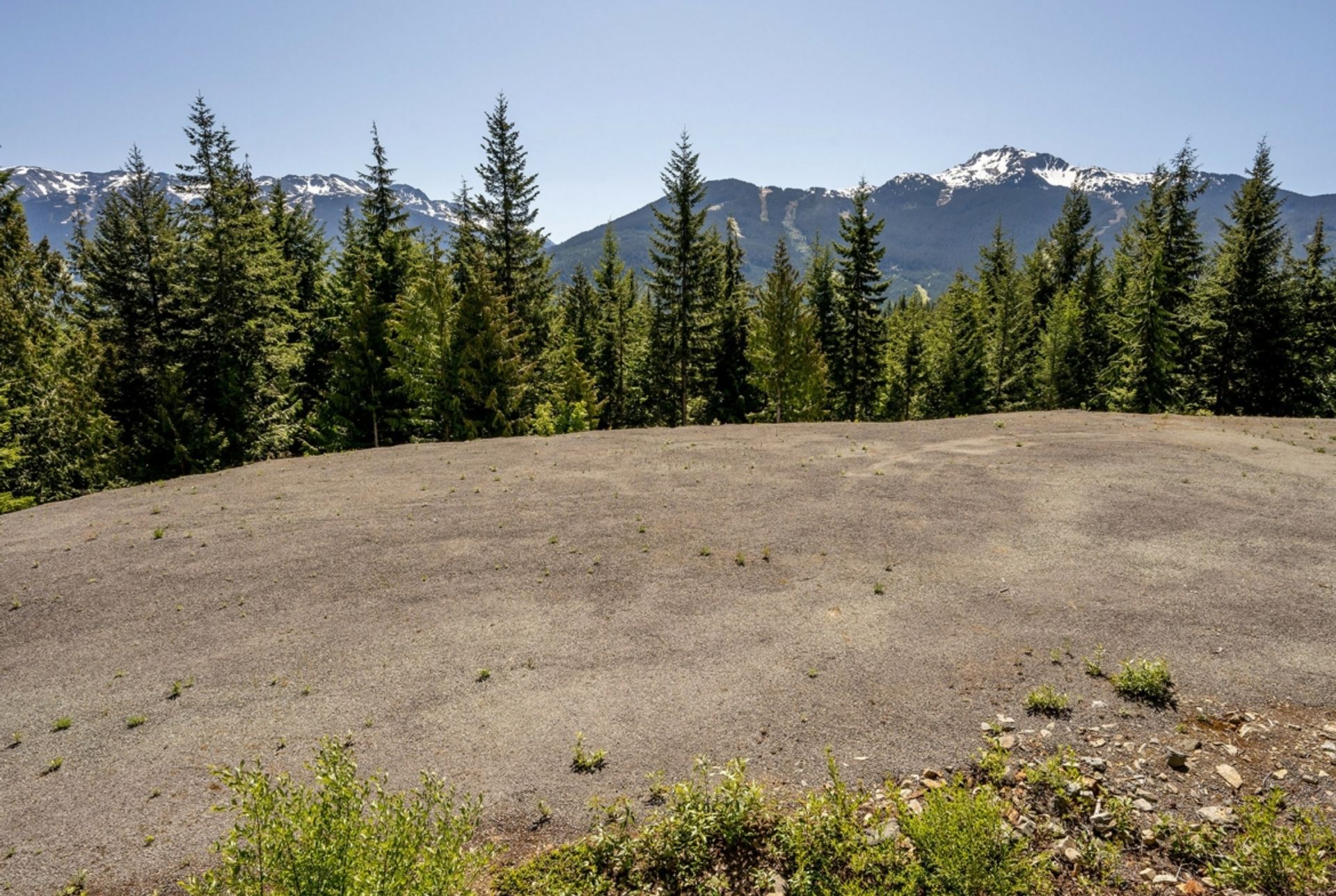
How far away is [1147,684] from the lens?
→ 319 inches

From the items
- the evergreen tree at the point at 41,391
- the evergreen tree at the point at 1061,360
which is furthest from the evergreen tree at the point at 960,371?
the evergreen tree at the point at 41,391

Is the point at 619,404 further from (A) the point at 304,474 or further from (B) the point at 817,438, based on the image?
(A) the point at 304,474

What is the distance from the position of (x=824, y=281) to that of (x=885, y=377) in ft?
37.0

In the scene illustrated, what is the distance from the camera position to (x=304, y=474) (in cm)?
2052

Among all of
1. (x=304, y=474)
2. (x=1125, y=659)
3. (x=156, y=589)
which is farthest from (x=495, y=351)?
(x=1125, y=659)

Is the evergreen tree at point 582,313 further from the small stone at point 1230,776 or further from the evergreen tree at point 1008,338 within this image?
the small stone at point 1230,776

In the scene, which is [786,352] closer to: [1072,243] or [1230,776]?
[1230,776]

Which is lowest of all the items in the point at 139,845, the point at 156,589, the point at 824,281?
the point at 139,845

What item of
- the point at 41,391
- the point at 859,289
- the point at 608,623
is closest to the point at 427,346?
the point at 41,391

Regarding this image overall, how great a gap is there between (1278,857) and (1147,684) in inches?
120

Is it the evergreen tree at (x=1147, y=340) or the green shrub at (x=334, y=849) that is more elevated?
the evergreen tree at (x=1147, y=340)

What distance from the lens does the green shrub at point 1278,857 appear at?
5.13 meters

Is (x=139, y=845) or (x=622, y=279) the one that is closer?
(x=139, y=845)

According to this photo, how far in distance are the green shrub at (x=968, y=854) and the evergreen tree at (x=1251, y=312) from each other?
4133cm
